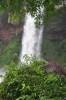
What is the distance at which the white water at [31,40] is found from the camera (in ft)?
106

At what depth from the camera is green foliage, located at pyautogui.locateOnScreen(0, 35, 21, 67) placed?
3177 centimetres

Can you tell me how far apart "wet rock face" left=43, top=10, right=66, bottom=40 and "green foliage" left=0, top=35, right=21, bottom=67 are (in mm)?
3673

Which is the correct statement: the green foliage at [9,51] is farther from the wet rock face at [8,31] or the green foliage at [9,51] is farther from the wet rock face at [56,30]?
A: the wet rock face at [56,30]

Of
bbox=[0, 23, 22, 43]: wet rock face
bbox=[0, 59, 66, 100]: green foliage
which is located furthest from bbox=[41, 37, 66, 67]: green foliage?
bbox=[0, 59, 66, 100]: green foliage

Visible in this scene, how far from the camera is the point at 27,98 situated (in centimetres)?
843

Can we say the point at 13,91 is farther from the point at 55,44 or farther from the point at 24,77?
the point at 55,44

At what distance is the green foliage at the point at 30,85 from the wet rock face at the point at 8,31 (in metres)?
23.8

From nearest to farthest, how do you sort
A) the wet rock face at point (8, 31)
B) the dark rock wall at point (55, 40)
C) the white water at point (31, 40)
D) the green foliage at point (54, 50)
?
1. the green foliage at point (54, 50)
2. the dark rock wall at point (55, 40)
3. the white water at point (31, 40)
4. the wet rock face at point (8, 31)

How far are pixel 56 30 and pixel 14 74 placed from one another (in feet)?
73.6

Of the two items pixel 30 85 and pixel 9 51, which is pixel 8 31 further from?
pixel 30 85

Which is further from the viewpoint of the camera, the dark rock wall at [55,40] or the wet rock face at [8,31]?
the wet rock face at [8,31]

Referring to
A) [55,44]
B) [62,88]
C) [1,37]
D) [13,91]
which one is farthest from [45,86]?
[1,37]

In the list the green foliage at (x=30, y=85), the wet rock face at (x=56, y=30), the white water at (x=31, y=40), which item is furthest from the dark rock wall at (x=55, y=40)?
the green foliage at (x=30, y=85)

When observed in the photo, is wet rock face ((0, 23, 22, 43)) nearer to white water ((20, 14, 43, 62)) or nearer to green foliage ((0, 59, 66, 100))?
white water ((20, 14, 43, 62))
